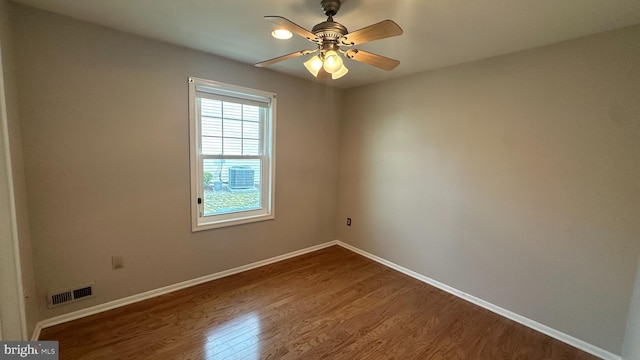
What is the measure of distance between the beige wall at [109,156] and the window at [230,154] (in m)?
0.10

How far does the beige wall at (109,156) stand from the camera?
1895 mm

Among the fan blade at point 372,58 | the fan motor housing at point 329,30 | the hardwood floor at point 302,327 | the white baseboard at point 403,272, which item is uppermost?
the fan motor housing at point 329,30

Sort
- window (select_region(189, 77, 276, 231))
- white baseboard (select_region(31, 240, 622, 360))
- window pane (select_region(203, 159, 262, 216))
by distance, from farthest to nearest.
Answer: window pane (select_region(203, 159, 262, 216)), window (select_region(189, 77, 276, 231)), white baseboard (select_region(31, 240, 622, 360))

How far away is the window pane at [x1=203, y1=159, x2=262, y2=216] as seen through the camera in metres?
2.81

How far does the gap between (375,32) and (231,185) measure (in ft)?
7.32

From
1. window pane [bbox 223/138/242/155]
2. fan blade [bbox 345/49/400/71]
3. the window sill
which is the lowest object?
the window sill

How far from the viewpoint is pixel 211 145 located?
2.76 m

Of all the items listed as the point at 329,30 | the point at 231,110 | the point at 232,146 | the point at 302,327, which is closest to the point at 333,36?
the point at 329,30

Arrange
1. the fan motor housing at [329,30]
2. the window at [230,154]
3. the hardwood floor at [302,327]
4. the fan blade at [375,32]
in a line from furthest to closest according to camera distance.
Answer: the window at [230,154] < the hardwood floor at [302,327] < the fan motor housing at [329,30] < the fan blade at [375,32]

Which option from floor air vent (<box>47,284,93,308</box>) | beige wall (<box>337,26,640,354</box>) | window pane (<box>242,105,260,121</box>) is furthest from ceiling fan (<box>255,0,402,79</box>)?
floor air vent (<box>47,284,93,308</box>)

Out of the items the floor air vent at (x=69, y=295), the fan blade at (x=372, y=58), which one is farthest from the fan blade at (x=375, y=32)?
the floor air vent at (x=69, y=295)

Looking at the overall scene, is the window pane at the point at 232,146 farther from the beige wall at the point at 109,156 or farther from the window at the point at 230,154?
the beige wall at the point at 109,156

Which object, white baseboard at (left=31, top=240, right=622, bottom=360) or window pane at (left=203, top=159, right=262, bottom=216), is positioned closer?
white baseboard at (left=31, top=240, right=622, bottom=360)

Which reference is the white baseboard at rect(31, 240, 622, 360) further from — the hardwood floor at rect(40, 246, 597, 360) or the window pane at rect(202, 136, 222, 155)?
the window pane at rect(202, 136, 222, 155)
